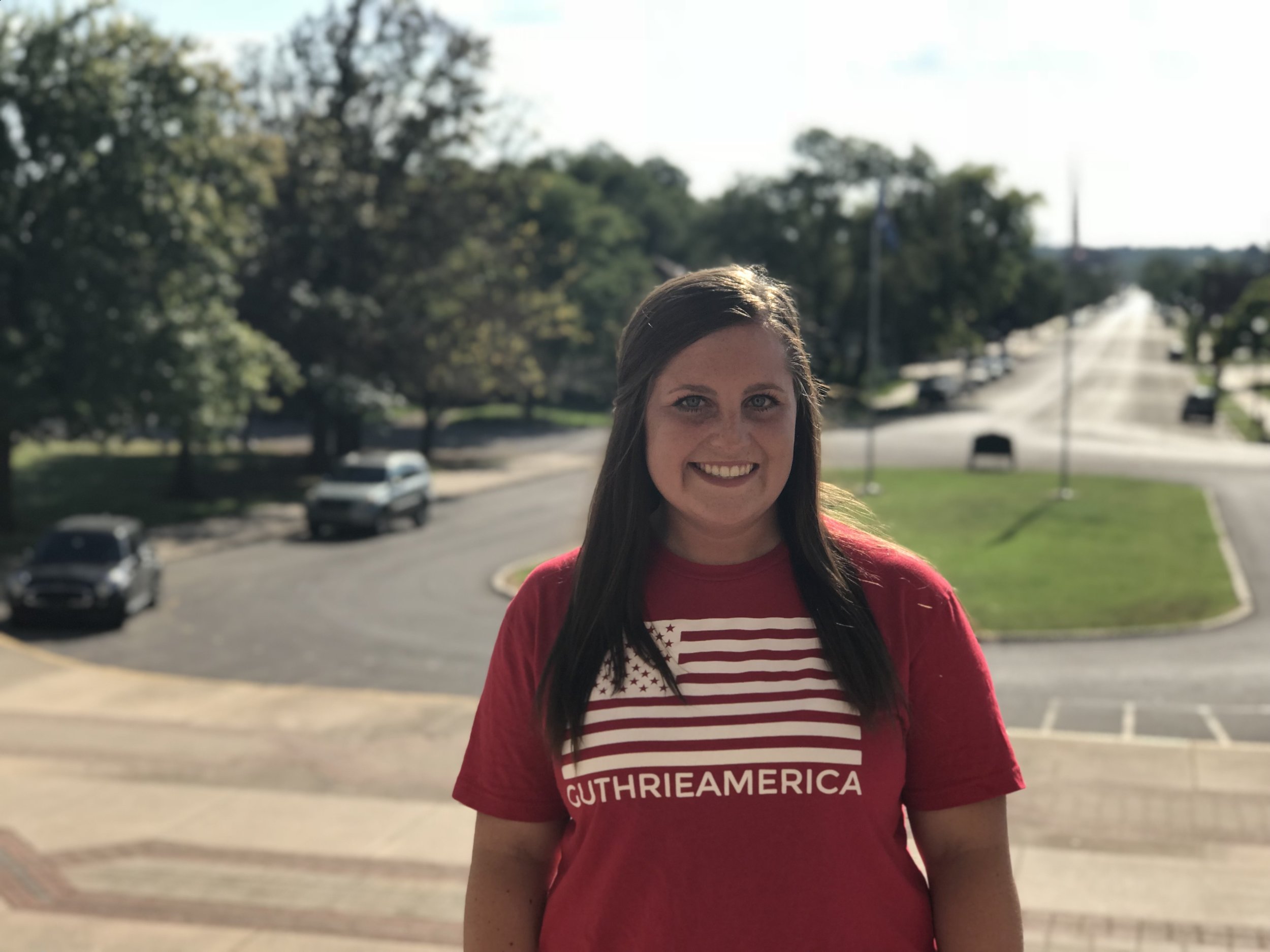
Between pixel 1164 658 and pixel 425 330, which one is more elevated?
pixel 425 330

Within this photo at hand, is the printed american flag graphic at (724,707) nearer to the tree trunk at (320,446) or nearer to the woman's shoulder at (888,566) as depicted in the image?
the woman's shoulder at (888,566)

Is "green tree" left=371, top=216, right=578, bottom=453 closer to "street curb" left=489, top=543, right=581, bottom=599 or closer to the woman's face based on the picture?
"street curb" left=489, top=543, right=581, bottom=599

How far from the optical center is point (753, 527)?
8.88 feet

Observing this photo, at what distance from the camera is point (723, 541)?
2.69 metres

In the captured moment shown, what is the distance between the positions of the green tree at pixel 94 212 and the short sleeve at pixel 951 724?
93.3ft

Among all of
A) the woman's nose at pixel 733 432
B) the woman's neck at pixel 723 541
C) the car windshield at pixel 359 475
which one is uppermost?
the woman's nose at pixel 733 432

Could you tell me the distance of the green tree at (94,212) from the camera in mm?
29031

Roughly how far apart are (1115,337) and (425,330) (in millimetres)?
113822

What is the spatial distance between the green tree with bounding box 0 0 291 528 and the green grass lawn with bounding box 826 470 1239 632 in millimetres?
15990

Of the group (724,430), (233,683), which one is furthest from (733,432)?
(233,683)

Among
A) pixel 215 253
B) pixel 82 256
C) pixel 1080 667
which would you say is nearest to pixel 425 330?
pixel 215 253

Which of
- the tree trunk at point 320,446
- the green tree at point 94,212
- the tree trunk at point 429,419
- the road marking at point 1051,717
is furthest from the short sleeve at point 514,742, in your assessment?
the tree trunk at point 429,419

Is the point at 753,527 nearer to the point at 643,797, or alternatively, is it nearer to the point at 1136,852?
the point at 643,797

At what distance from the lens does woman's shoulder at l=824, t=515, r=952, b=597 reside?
260cm
